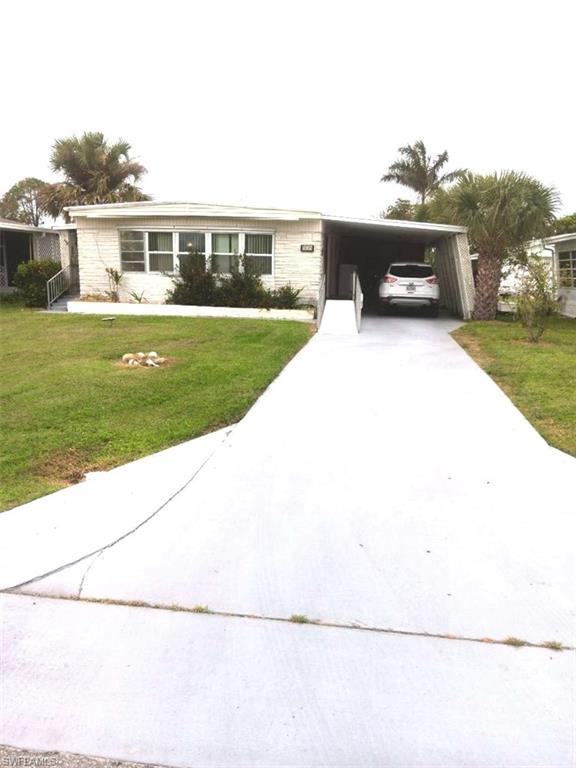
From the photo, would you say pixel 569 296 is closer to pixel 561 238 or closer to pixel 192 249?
pixel 561 238

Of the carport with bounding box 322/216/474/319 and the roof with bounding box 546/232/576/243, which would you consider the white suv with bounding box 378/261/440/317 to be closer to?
the carport with bounding box 322/216/474/319

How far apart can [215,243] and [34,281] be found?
6229mm

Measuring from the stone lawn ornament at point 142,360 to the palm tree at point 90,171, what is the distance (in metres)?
18.1

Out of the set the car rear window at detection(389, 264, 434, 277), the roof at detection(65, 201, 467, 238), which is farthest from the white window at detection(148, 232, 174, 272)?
the car rear window at detection(389, 264, 434, 277)

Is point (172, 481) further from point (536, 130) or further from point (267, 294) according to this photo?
point (536, 130)

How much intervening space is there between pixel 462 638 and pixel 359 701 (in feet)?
2.25

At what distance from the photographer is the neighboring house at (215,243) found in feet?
51.4

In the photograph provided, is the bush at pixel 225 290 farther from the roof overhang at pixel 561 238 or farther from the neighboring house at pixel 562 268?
the roof overhang at pixel 561 238

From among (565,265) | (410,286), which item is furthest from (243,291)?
(565,265)

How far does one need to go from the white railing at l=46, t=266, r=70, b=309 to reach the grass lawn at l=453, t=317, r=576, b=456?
40.1 ft

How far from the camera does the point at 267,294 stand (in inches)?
615

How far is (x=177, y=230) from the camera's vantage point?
16391mm

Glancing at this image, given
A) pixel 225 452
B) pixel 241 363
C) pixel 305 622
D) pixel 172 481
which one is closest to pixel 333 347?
pixel 241 363

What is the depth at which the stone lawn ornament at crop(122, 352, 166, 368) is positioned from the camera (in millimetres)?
8730
